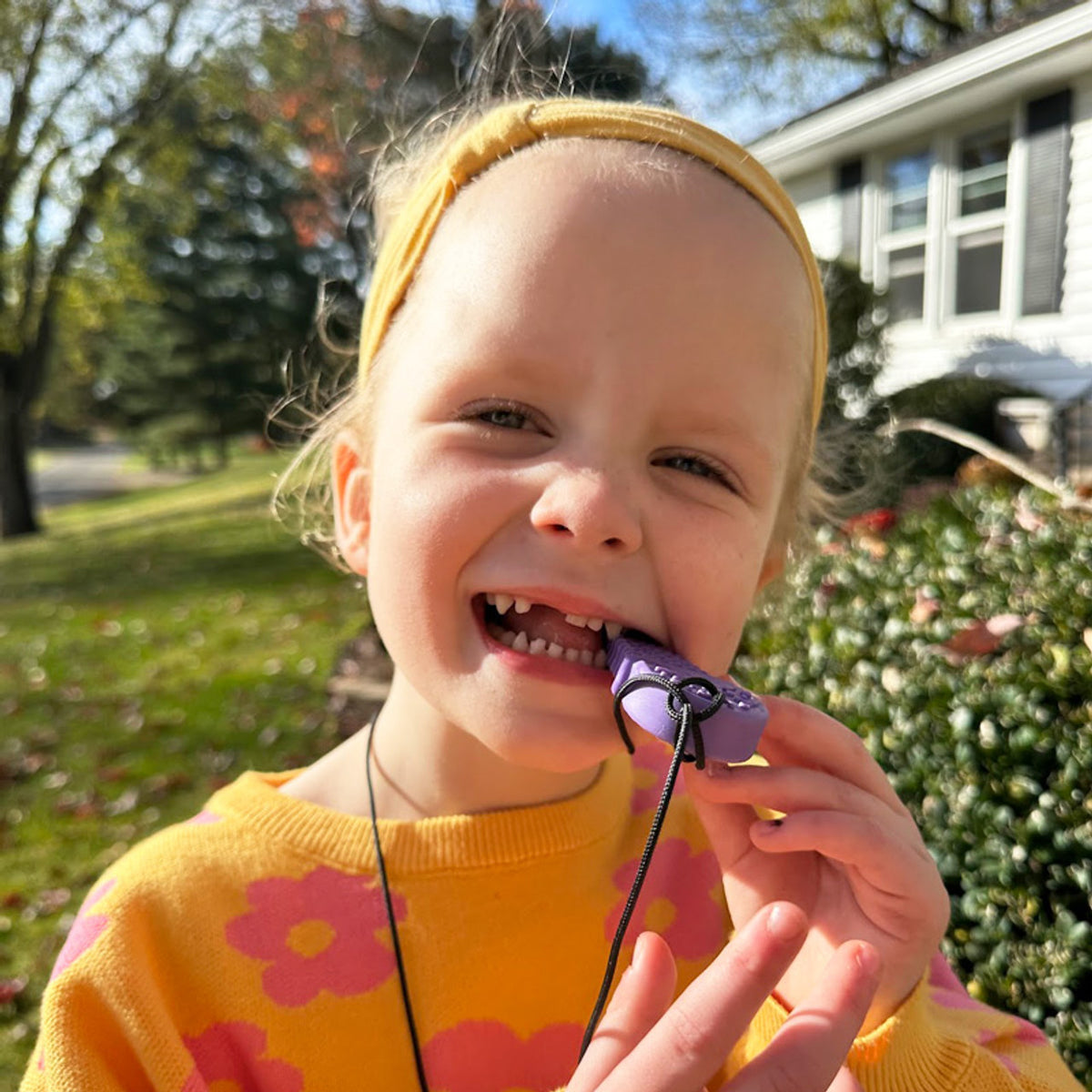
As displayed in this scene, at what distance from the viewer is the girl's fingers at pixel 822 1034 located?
0.89 meters

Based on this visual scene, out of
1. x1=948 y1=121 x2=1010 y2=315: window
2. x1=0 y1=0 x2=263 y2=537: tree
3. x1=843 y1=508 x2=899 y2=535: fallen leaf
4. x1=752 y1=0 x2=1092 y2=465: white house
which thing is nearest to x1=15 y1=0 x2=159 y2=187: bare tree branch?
x1=0 y1=0 x2=263 y2=537: tree

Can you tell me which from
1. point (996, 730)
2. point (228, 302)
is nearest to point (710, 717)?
point (996, 730)

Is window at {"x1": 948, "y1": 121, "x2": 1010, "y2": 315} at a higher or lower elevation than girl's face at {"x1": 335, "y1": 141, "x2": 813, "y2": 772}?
higher

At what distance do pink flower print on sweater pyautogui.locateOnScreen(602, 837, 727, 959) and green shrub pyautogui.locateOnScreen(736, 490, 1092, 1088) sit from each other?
2.00 feet

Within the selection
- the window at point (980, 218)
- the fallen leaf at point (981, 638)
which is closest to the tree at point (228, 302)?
the window at point (980, 218)

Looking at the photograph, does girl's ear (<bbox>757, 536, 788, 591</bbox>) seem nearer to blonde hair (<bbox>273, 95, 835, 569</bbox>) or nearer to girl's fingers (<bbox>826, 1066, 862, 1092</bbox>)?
blonde hair (<bbox>273, 95, 835, 569</bbox>)

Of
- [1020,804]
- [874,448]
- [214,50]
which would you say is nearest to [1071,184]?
[874,448]

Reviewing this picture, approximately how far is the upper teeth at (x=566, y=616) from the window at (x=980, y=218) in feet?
35.6

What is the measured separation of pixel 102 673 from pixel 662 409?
741 cm

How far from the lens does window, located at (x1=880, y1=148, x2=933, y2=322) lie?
11031 mm

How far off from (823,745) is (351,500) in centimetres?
86

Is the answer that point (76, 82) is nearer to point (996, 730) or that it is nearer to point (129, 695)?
point (129, 695)

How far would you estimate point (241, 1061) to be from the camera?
126 cm

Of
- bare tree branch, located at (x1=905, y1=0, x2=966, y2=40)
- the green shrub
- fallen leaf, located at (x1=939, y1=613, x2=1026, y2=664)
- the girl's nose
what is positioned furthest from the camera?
bare tree branch, located at (x1=905, y1=0, x2=966, y2=40)
